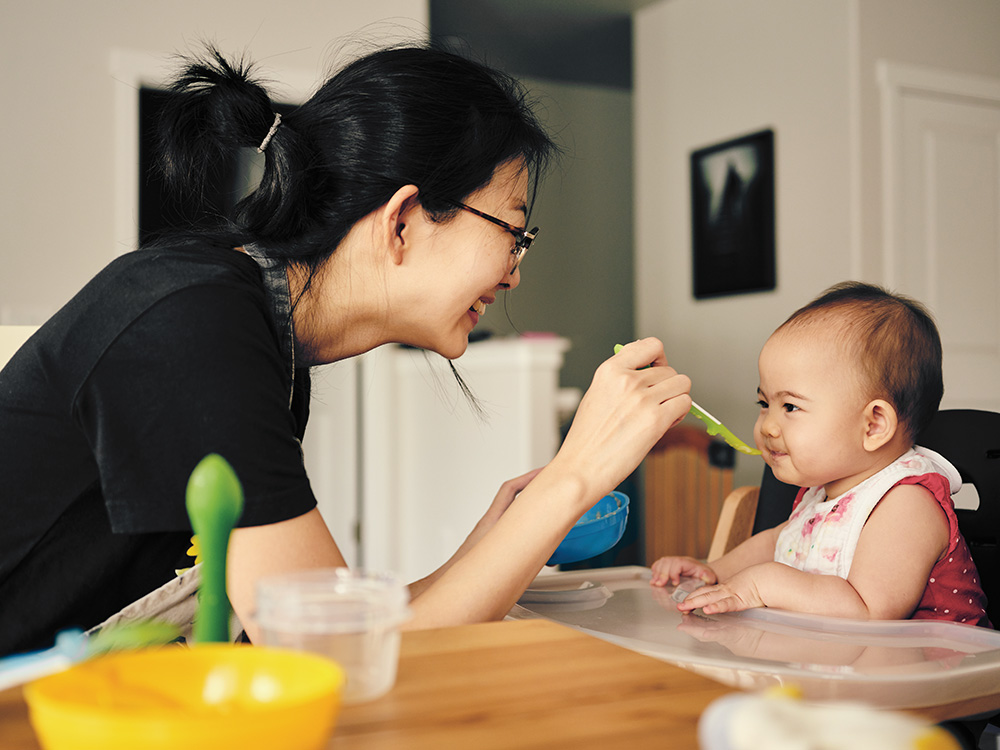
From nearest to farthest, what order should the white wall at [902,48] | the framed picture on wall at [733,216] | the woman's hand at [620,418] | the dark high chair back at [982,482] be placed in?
the woman's hand at [620,418], the dark high chair back at [982,482], the white wall at [902,48], the framed picture on wall at [733,216]

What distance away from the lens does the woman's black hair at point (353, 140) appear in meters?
1.04

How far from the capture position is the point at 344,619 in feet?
1.46

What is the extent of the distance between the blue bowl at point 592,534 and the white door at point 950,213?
8.95ft

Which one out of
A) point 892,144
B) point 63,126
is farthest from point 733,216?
point 63,126

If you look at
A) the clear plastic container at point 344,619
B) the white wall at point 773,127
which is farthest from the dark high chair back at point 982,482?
the white wall at point 773,127

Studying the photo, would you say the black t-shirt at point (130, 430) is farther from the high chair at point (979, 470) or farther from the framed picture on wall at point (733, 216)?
the framed picture on wall at point (733, 216)

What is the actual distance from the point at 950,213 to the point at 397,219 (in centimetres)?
318

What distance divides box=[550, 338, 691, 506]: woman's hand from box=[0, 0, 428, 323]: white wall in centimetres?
213

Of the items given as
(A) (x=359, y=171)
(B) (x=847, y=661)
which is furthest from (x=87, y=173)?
(B) (x=847, y=661)

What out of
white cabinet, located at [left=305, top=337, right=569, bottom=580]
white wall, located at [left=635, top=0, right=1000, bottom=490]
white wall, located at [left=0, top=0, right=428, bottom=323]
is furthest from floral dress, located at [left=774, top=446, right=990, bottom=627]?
white wall, located at [left=635, top=0, right=1000, bottom=490]

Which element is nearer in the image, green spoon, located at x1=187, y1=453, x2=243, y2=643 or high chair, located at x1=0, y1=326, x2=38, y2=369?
green spoon, located at x1=187, y1=453, x2=243, y2=643

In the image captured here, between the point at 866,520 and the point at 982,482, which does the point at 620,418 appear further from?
the point at 982,482

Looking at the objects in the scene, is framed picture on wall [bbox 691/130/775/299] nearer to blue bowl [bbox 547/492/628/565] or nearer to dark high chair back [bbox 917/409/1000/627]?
dark high chair back [bbox 917/409/1000/627]

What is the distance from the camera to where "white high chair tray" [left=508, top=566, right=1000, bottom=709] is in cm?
68
